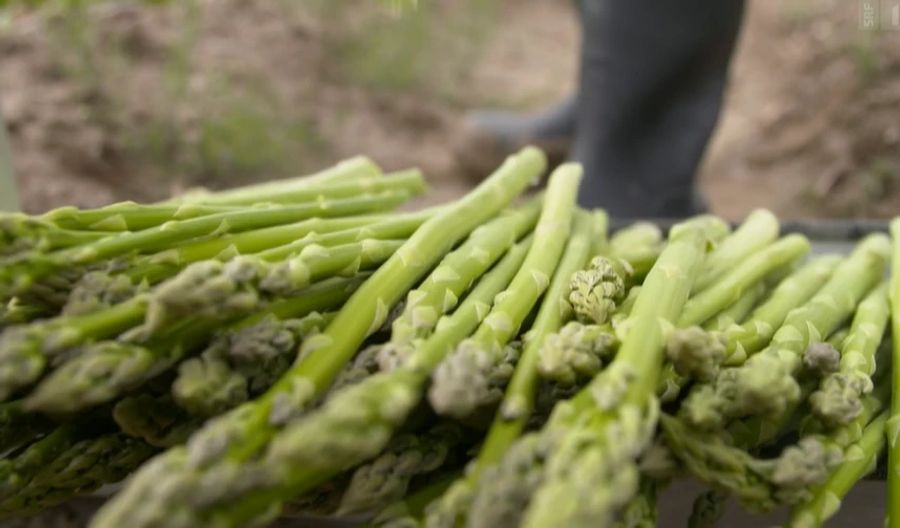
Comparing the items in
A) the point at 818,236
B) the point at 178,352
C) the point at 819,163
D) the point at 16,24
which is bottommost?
the point at 819,163

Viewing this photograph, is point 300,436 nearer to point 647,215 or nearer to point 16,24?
point 647,215

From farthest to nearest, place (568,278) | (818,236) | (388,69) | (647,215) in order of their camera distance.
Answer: (388,69)
(647,215)
(818,236)
(568,278)

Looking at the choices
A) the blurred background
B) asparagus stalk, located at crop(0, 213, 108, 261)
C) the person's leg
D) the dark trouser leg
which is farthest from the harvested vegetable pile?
the blurred background

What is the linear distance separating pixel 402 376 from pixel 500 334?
167 mm

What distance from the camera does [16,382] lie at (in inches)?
29.6

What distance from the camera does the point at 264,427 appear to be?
741 millimetres

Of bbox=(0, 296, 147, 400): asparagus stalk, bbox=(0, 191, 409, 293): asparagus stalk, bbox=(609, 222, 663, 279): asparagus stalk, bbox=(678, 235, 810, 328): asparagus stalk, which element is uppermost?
bbox=(0, 191, 409, 293): asparagus stalk

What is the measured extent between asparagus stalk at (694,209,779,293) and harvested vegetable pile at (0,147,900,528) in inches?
1.4

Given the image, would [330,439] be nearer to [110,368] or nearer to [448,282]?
[110,368]

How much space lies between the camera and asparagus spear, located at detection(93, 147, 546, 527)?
2.20 feet

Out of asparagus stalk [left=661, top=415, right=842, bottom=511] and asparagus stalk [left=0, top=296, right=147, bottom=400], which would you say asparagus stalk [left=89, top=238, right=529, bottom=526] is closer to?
asparagus stalk [left=0, top=296, right=147, bottom=400]

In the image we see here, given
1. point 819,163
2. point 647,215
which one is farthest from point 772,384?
point 819,163

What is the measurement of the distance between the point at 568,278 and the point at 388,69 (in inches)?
114

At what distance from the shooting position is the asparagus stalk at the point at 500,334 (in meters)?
0.78
